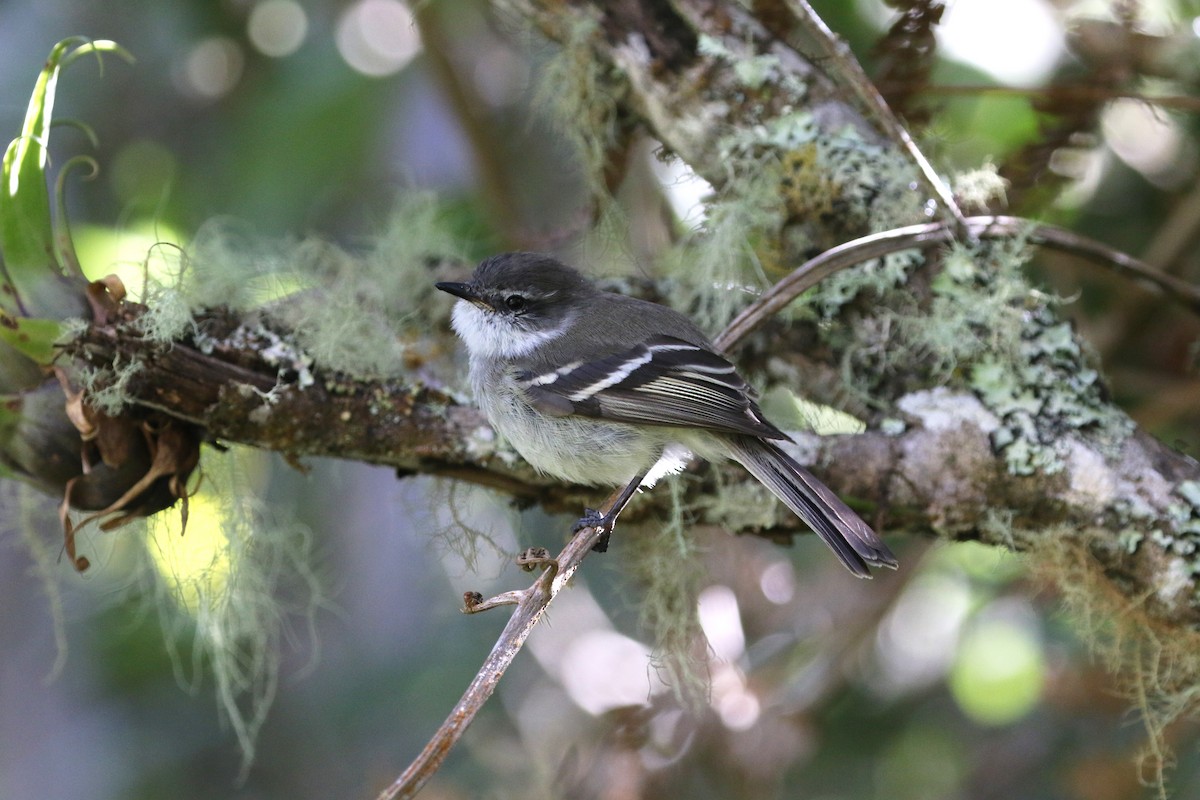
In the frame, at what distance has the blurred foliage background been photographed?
379 cm

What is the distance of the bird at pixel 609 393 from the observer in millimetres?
2559

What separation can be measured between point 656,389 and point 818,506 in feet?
1.82

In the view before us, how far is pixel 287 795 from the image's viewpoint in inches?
178

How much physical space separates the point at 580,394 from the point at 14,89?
274cm

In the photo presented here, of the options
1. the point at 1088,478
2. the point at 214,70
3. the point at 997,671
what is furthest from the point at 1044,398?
the point at 214,70

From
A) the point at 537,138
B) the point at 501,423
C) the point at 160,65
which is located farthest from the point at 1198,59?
the point at 160,65

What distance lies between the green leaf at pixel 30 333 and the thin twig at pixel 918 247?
1.49 metres

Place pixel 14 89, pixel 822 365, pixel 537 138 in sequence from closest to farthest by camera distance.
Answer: pixel 822 365 < pixel 14 89 < pixel 537 138

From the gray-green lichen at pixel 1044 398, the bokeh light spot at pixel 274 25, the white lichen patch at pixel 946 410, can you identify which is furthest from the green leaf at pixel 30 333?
the bokeh light spot at pixel 274 25

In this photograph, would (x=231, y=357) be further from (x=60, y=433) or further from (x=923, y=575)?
(x=923, y=575)

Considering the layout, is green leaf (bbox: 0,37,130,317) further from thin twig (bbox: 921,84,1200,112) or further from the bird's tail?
thin twig (bbox: 921,84,1200,112)

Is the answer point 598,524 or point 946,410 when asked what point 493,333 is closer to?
point 598,524

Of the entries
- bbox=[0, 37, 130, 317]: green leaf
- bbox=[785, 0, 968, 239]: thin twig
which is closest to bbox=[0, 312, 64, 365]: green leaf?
bbox=[0, 37, 130, 317]: green leaf

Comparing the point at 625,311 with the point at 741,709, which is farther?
the point at 741,709
